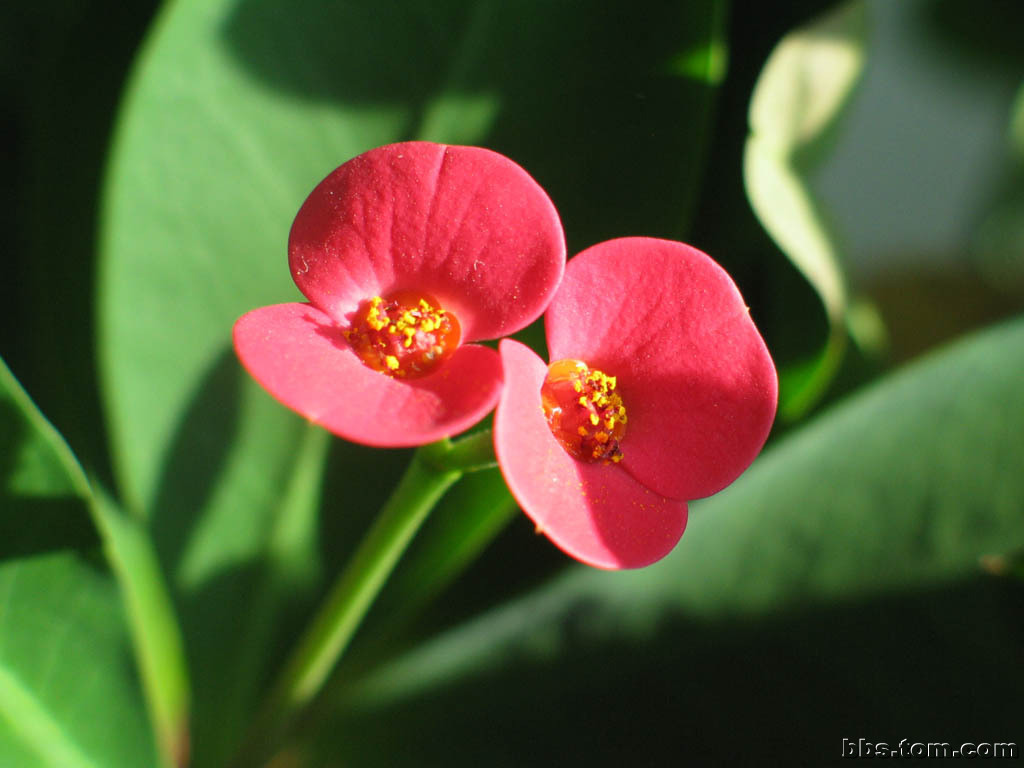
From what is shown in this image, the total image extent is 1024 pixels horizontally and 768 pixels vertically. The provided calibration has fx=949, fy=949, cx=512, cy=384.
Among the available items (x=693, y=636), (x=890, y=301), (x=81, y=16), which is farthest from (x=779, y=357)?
(x=890, y=301)

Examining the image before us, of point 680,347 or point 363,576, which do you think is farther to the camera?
point 363,576

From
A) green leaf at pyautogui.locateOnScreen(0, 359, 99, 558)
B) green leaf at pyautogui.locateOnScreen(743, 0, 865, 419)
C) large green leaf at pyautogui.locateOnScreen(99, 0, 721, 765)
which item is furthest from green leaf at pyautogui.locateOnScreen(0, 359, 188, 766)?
green leaf at pyautogui.locateOnScreen(743, 0, 865, 419)

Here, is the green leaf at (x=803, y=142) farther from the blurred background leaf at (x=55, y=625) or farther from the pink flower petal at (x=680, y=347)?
the blurred background leaf at (x=55, y=625)

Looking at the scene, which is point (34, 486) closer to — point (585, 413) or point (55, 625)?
point (55, 625)

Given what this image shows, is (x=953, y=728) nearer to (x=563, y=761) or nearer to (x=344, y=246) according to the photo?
(x=563, y=761)

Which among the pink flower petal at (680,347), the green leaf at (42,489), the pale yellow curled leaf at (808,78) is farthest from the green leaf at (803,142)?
the green leaf at (42,489)

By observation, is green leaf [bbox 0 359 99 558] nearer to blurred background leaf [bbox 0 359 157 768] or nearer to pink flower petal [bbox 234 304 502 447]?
blurred background leaf [bbox 0 359 157 768]

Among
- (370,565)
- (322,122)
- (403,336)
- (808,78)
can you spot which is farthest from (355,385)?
(808,78)

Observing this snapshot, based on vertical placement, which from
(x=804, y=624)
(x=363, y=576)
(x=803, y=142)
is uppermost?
(x=803, y=142)
